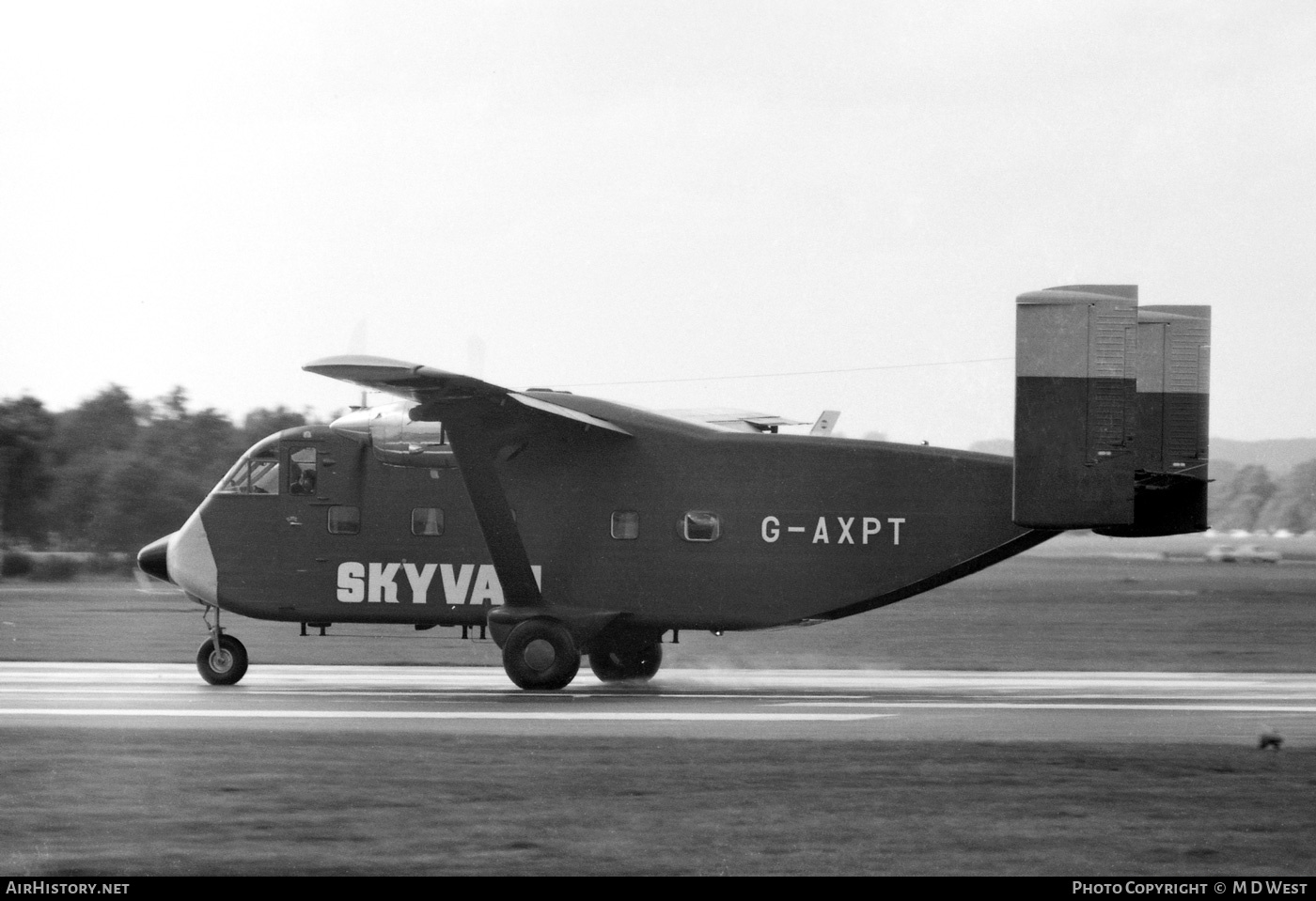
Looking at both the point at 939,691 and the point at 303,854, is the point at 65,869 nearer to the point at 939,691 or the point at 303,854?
the point at 303,854

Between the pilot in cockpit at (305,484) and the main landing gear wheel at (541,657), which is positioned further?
the pilot in cockpit at (305,484)

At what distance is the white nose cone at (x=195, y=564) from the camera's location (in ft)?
62.1

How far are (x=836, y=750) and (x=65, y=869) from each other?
6.58m

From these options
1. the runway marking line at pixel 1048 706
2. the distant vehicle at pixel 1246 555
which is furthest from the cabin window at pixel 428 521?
the distant vehicle at pixel 1246 555

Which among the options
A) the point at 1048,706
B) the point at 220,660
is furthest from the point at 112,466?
the point at 1048,706

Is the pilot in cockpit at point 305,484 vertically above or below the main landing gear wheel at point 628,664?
above

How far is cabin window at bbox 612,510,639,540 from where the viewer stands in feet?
59.9

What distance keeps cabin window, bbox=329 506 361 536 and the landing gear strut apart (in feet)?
6.18

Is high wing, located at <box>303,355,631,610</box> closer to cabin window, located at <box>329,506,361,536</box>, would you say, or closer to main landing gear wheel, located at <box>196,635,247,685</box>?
cabin window, located at <box>329,506,361,536</box>

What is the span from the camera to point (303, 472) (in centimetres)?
1892

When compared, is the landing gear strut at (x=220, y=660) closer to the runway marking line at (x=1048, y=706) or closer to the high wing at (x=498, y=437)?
the high wing at (x=498, y=437)

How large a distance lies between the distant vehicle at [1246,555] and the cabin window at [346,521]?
54.5 m

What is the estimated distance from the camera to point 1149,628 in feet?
101

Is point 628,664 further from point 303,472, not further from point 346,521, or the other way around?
point 303,472
